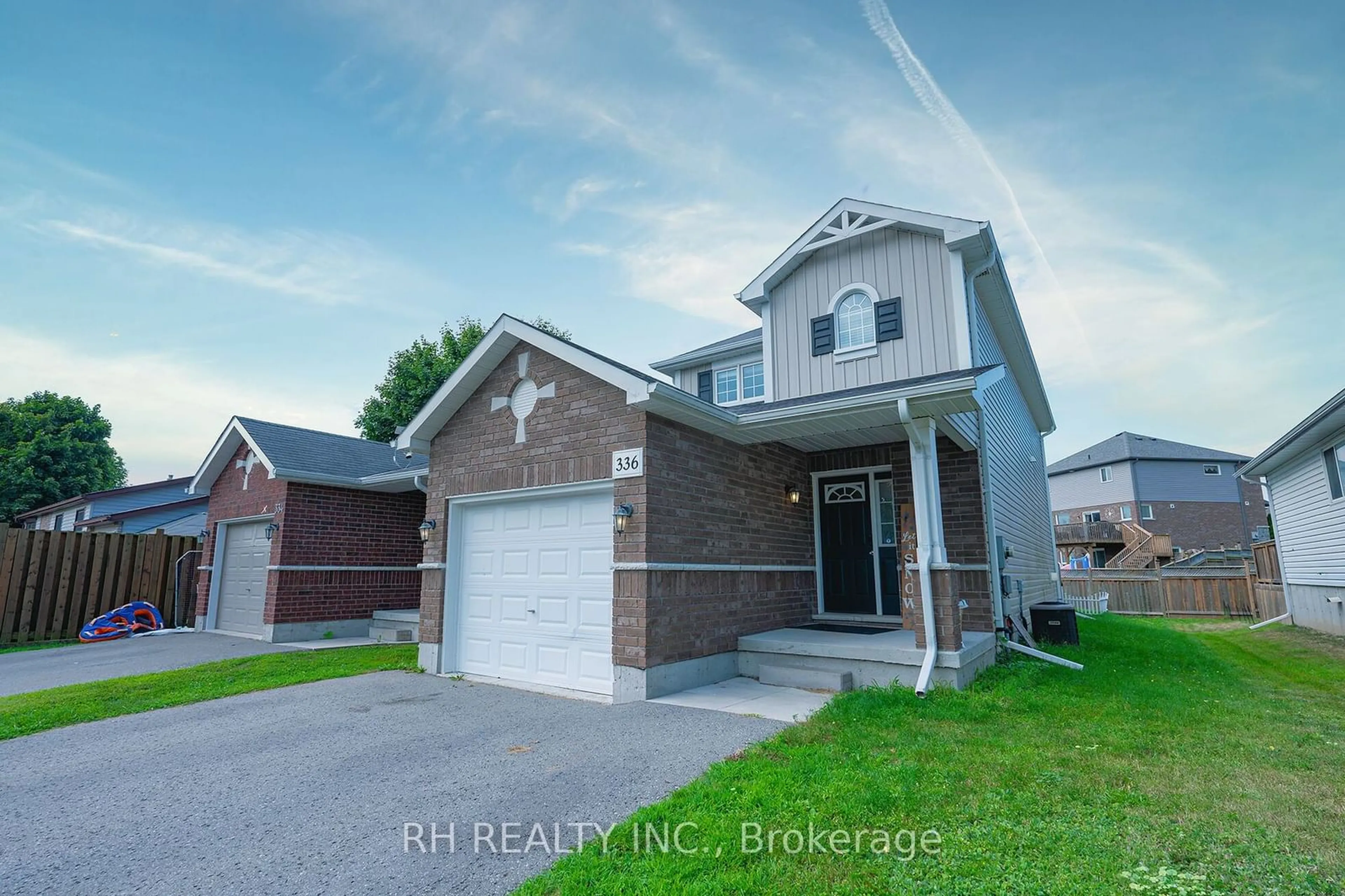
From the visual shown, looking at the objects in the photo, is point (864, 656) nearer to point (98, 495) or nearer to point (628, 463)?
point (628, 463)

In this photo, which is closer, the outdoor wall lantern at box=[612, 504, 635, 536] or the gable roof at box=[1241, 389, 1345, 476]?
the outdoor wall lantern at box=[612, 504, 635, 536]

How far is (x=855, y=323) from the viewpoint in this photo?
991cm

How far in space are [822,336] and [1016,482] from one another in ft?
17.6

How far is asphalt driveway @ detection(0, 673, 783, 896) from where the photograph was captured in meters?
2.92

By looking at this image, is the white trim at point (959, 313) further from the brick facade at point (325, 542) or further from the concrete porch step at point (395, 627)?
the brick facade at point (325, 542)

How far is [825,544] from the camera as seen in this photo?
31.9ft

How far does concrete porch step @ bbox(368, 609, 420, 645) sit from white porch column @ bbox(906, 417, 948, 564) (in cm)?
862

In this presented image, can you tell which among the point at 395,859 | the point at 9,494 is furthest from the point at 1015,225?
the point at 9,494

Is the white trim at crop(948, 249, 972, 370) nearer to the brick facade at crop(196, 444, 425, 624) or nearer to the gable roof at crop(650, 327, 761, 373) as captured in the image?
the gable roof at crop(650, 327, 761, 373)

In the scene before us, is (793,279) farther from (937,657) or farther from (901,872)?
(901,872)

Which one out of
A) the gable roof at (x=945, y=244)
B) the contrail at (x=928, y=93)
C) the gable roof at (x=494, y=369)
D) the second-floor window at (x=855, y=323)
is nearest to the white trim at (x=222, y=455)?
the gable roof at (x=494, y=369)

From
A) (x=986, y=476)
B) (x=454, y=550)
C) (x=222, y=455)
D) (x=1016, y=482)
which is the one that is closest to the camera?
(x=454, y=550)

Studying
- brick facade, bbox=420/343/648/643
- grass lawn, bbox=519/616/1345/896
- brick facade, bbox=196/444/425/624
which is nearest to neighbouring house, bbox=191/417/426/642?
brick facade, bbox=196/444/425/624

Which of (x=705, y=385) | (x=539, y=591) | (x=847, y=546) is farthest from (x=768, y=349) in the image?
(x=539, y=591)
